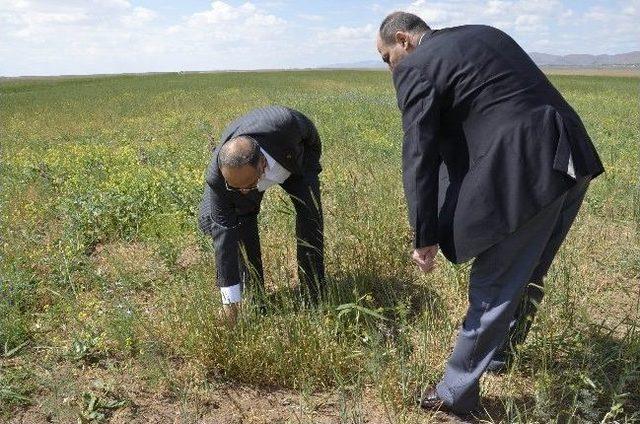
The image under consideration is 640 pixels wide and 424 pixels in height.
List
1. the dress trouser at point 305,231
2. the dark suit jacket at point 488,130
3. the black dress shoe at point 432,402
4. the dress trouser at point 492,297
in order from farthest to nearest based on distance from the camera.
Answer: the dress trouser at point 305,231, the black dress shoe at point 432,402, the dress trouser at point 492,297, the dark suit jacket at point 488,130

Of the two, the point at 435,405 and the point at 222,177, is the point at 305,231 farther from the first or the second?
the point at 435,405

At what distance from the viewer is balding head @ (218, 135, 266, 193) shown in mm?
2383

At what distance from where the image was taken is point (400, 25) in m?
2.20

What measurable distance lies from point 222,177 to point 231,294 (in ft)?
2.06

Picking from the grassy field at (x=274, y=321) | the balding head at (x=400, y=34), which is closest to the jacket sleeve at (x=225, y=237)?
the grassy field at (x=274, y=321)

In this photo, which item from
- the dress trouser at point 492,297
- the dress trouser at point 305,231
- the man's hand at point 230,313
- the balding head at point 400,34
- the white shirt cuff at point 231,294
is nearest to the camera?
the dress trouser at point 492,297

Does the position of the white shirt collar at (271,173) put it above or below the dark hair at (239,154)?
below

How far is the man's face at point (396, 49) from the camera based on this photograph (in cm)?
220

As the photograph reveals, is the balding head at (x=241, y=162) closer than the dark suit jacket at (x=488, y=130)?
No

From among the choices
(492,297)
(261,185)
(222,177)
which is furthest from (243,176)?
(492,297)

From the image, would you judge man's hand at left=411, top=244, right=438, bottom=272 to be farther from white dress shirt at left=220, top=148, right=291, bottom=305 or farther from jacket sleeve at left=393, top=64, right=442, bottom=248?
white dress shirt at left=220, top=148, right=291, bottom=305

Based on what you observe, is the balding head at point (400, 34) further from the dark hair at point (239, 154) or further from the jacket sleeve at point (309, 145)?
the jacket sleeve at point (309, 145)

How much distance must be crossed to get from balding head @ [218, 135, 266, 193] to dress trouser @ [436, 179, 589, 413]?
110 cm

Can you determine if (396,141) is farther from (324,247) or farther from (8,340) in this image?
(8,340)
